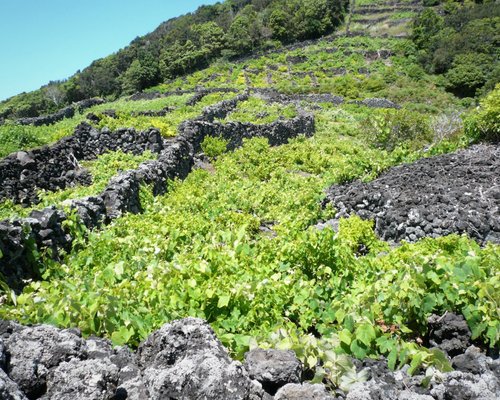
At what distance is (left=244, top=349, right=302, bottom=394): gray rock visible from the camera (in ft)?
11.9

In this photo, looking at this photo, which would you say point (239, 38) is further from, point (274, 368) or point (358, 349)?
point (274, 368)

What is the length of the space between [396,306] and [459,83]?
6100 centimetres

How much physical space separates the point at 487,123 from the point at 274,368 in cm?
1501

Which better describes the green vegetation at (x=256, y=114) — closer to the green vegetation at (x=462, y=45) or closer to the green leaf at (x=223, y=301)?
the green leaf at (x=223, y=301)

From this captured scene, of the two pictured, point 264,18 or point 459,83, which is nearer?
point 459,83

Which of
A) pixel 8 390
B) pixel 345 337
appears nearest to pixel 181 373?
pixel 8 390

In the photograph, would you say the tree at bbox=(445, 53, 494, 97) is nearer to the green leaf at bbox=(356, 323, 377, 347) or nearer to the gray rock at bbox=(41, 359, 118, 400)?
the green leaf at bbox=(356, 323, 377, 347)

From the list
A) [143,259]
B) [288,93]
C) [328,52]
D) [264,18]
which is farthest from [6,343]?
[264,18]

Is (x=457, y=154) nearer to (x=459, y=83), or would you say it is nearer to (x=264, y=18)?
(x=459, y=83)

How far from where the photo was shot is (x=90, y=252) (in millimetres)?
7590

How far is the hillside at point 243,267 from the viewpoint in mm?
3551

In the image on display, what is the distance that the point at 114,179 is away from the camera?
10.8 meters

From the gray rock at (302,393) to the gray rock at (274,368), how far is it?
0.50 feet

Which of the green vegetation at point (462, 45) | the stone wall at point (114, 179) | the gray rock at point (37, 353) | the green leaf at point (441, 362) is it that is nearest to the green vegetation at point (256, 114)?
the stone wall at point (114, 179)
